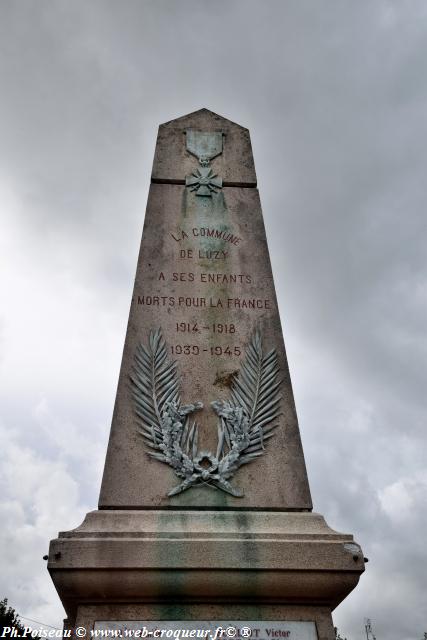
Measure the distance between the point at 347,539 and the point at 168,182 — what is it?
3886 millimetres

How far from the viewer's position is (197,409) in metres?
4.80

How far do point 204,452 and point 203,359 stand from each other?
0.86 meters

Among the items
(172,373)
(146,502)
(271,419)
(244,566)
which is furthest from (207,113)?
(244,566)

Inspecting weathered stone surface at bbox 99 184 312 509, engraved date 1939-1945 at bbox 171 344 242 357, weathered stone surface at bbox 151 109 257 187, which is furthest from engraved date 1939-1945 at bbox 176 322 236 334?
weathered stone surface at bbox 151 109 257 187

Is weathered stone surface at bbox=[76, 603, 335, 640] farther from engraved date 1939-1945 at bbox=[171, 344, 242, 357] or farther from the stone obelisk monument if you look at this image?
engraved date 1939-1945 at bbox=[171, 344, 242, 357]

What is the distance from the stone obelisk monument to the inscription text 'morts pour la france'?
0.04 ft

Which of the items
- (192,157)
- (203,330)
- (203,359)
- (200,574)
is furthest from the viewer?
(192,157)

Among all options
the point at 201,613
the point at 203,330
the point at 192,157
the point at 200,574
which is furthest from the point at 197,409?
the point at 192,157

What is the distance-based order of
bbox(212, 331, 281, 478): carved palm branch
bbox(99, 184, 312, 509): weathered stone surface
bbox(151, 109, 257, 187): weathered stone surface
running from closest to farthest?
1. bbox(99, 184, 312, 509): weathered stone surface
2. bbox(212, 331, 281, 478): carved palm branch
3. bbox(151, 109, 257, 187): weathered stone surface

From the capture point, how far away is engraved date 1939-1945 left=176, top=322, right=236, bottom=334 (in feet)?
17.2

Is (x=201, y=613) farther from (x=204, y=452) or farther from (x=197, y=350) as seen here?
(x=197, y=350)

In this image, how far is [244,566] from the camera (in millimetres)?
3869

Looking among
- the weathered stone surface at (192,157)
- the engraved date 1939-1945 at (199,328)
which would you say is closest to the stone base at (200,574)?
the engraved date 1939-1945 at (199,328)

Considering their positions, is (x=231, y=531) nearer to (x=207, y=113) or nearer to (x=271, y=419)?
(x=271, y=419)
